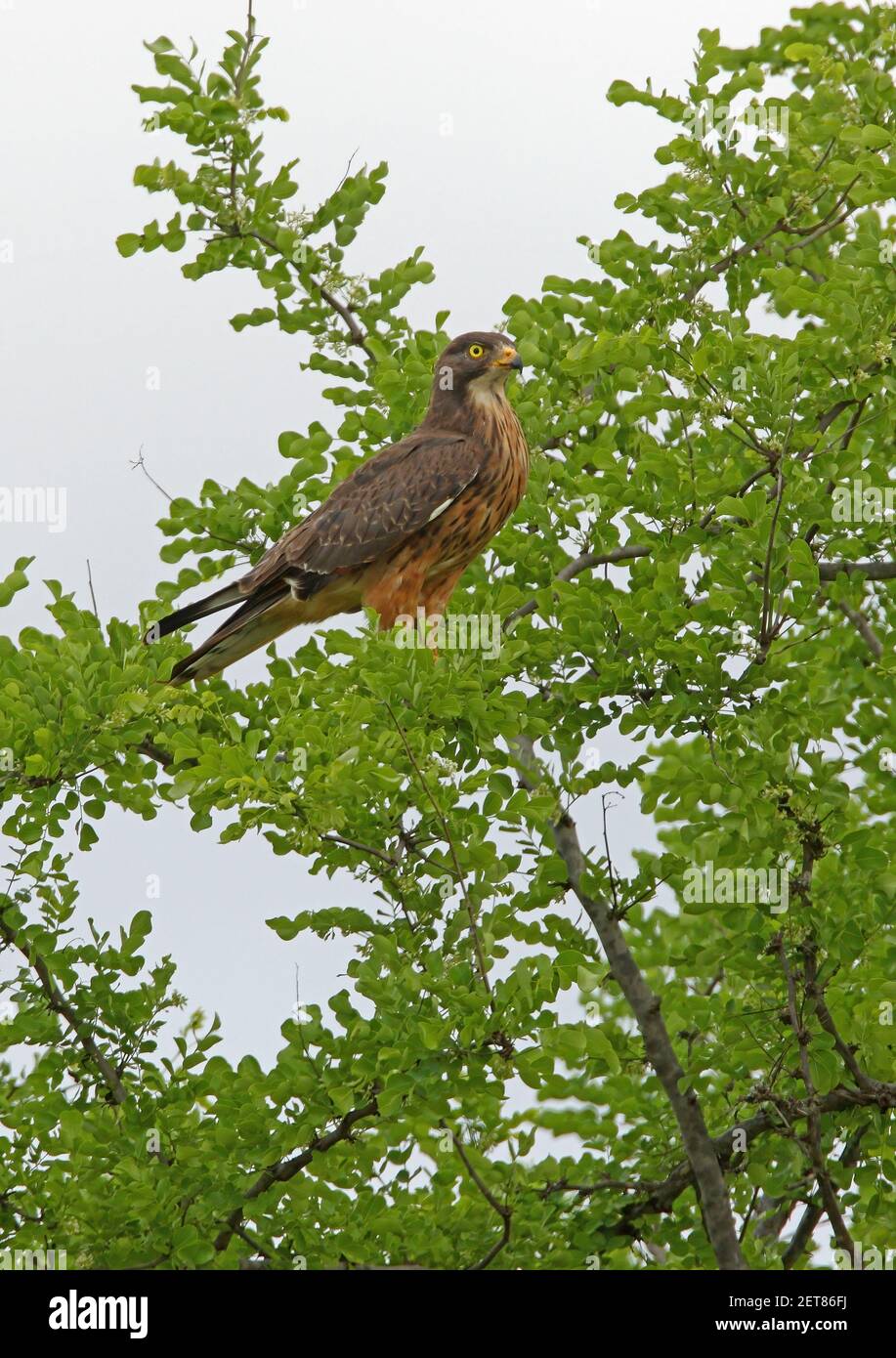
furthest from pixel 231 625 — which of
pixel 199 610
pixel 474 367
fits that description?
pixel 474 367

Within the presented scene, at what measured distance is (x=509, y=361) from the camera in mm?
8602

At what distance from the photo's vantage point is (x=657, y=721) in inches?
288

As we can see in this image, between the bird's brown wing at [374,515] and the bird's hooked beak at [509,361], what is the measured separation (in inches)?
19.1

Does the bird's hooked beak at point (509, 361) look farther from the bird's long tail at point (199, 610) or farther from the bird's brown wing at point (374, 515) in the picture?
the bird's long tail at point (199, 610)

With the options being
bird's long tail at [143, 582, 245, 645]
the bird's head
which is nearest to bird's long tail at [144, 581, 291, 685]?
bird's long tail at [143, 582, 245, 645]

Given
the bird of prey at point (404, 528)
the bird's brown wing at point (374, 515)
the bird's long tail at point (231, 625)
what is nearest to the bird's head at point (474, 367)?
the bird of prey at point (404, 528)

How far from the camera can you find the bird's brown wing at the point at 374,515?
27.4 ft

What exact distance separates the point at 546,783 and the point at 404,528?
4.99ft

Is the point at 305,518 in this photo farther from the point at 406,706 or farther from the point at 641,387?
the point at 406,706

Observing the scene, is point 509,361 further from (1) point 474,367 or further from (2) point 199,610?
(2) point 199,610

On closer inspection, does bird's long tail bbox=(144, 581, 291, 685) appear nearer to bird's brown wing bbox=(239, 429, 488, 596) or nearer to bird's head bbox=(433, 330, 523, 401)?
bird's brown wing bbox=(239, 429, 488, 596)
